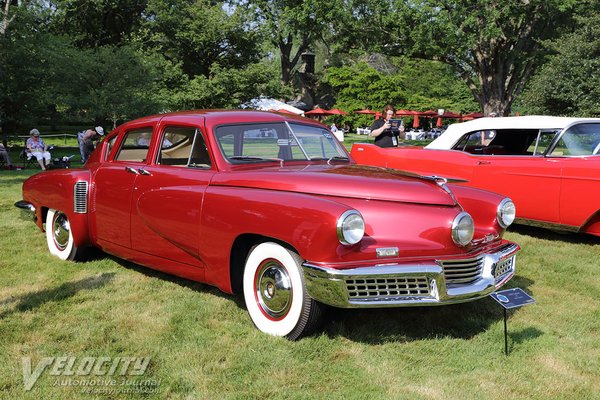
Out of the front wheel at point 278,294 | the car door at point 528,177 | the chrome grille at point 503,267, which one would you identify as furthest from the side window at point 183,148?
the car door at point 528,177

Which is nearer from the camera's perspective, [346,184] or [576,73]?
[346,184]

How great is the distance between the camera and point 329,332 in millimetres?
3611

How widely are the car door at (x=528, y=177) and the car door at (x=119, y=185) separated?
4270 mm

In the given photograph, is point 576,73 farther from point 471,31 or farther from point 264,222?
point 264,222

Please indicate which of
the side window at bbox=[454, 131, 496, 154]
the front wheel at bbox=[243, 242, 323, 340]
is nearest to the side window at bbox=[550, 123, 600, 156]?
the side window at bbox=[454, 131, 496, 154]

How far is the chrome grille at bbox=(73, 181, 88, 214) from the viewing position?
4.97 metres

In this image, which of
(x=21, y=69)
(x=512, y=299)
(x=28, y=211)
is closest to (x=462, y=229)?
(x=512, y=299)

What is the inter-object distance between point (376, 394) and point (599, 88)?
1928 centimetres

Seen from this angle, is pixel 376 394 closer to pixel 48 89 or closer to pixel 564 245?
pixel 564 245

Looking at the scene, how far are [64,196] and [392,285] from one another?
138 inches

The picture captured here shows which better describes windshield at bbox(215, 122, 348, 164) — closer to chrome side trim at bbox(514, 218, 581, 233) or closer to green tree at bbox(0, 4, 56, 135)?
chrome side trim at bbox(514, 218, 581, 233)

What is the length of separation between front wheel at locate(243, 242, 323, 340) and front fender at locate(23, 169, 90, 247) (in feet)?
7.25

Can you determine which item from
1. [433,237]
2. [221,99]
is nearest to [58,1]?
[221,99]

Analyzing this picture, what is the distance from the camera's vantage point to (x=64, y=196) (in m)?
Answer: 5.12
